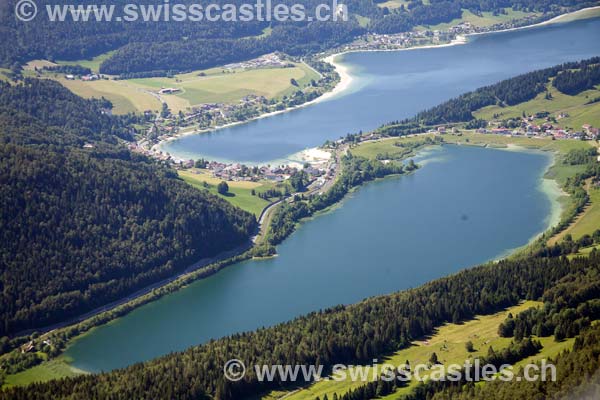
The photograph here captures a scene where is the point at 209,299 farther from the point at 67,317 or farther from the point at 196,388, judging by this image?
the point at 196,388

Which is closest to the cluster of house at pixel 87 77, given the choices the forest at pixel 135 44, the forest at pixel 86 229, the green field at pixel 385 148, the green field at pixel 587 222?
the forest at pixel 135 44

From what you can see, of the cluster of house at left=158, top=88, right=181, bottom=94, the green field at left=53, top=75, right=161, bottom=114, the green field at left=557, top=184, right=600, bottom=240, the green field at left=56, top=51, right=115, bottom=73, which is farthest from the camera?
the green field at left=56, top=51, right=115, bottom=73

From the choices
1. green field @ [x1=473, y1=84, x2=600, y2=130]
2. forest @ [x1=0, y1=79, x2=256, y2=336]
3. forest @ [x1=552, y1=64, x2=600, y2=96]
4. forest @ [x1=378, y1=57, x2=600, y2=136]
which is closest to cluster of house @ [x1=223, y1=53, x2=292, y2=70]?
forest @ [x1=378, y1=57, x2=600, y2=136]

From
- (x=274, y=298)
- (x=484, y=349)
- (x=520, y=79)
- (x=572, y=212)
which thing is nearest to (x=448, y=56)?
(x=520, y=79)

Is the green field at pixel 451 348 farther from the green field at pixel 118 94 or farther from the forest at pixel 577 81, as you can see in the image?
the green field at pixel 118 94

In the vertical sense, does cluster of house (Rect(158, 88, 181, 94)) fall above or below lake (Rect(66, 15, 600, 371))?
above

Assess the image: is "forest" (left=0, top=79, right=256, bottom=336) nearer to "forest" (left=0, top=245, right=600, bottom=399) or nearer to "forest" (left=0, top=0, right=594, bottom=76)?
"forest" (left=0, top=245, right=600, bottom=399)
